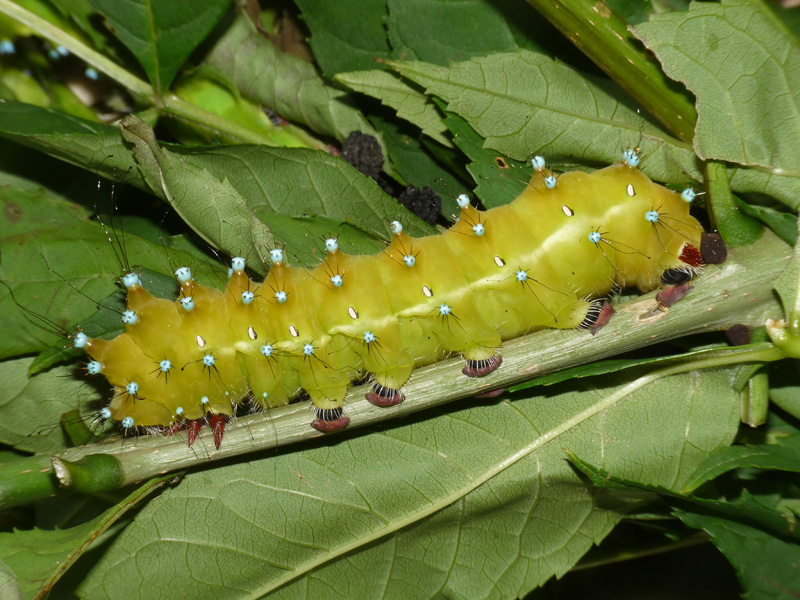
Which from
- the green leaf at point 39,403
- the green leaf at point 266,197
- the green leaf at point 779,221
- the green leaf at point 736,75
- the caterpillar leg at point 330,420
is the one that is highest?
the green leaf at point 736,75

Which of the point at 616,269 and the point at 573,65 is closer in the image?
the point at 616,269

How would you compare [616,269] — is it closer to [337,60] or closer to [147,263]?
[337,60]

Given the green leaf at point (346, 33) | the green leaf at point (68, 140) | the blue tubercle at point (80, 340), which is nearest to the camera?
the blue tubercle at point (80, 340)

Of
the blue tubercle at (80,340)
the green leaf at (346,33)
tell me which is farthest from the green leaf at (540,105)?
the blue tubercle at (80,340)

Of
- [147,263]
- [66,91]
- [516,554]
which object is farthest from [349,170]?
[516,554]

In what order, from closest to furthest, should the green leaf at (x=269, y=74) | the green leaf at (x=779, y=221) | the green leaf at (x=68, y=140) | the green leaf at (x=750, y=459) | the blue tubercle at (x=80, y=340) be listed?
the green leaf at (x=750, y=459)
the green leaf at (x=779, y=221)
the blue tubercle at (x=80, y=340)
the green leaf at (x=68, y=140)
the green leaf at (x=269, y=74)

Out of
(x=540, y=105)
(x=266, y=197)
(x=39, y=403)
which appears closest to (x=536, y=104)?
(x=540, y=105)

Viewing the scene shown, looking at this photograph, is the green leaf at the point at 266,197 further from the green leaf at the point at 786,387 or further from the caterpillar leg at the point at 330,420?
the green leaf at the point at 786,387
